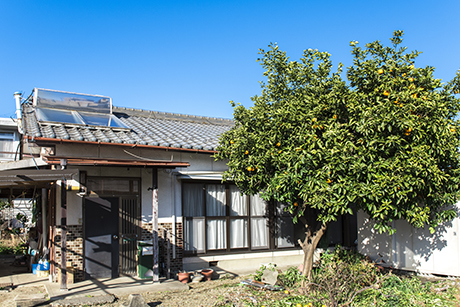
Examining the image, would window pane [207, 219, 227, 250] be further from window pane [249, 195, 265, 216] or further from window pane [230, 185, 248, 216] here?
window pane [249, 195, 265, 216]

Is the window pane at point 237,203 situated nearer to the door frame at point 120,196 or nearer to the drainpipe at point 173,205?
the drainpipe at point 173,205

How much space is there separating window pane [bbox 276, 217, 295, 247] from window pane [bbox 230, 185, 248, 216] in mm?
1265

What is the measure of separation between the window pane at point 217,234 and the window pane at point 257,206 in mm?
1063

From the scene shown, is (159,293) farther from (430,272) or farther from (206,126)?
(206,126)

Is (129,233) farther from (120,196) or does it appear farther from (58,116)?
(58,116)

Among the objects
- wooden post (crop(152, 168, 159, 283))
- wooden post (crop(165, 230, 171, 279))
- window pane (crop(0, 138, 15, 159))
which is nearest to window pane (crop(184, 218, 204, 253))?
wooden post (crop(165, 230, 171, 279))

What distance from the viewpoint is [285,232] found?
469 inches

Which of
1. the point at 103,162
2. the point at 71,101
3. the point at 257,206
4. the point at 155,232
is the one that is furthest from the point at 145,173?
the point at 71,101

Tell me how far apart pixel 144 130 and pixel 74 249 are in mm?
4086

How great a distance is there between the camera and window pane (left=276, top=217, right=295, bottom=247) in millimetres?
11773

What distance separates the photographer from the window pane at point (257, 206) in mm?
11477

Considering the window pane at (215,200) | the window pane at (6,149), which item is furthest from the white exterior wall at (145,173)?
the window pane at (6,149)

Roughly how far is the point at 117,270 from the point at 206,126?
23.2 ft

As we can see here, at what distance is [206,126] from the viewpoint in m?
14.9
